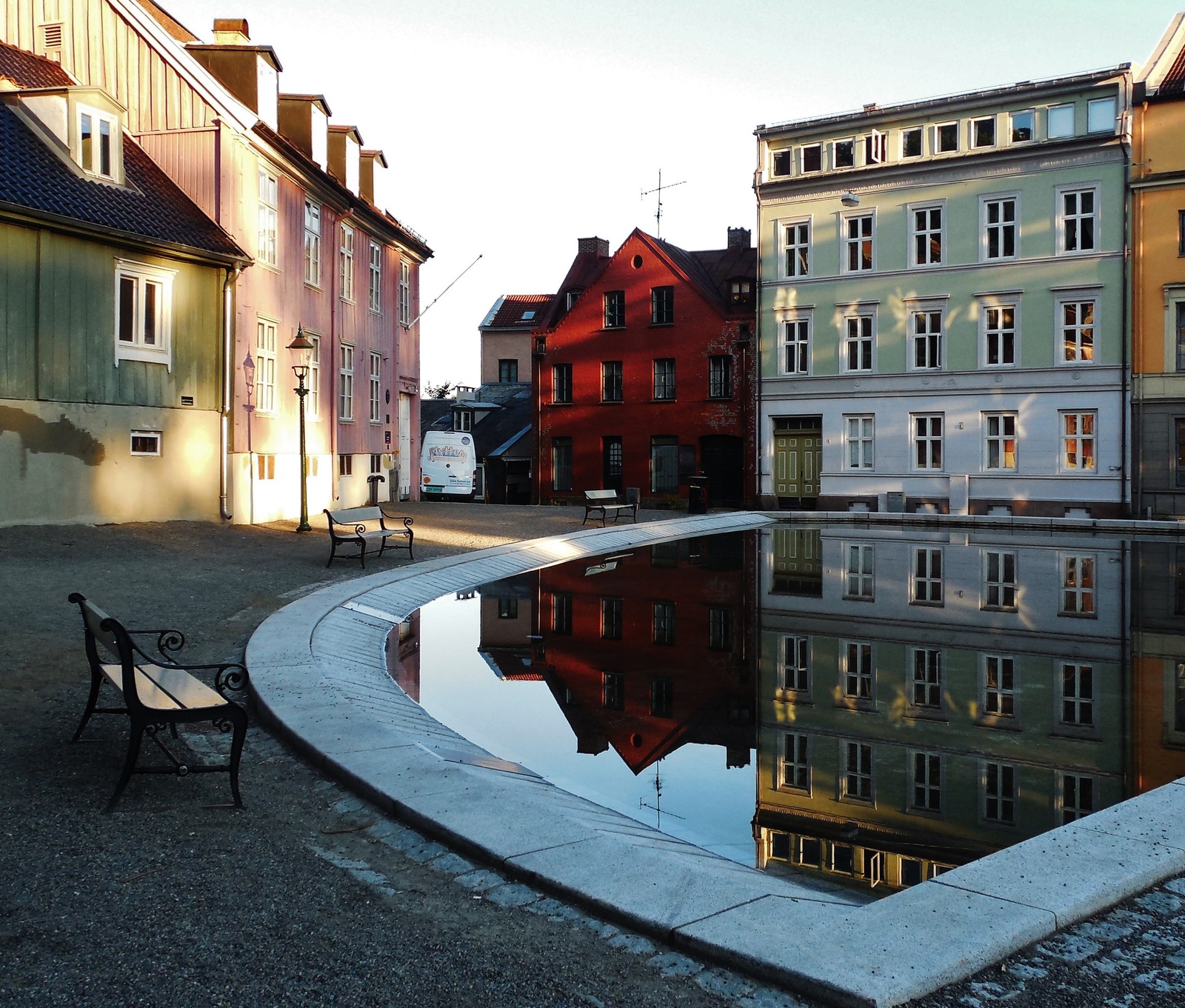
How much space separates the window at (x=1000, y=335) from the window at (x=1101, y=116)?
5.75 metres

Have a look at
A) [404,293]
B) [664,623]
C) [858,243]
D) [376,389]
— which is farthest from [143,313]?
[858,243]

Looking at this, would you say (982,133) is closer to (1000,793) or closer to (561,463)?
(561,463)

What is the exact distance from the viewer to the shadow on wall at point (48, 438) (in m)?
17.7

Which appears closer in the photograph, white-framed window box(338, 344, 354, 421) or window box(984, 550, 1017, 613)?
window box(984, 550, 1017, 613)

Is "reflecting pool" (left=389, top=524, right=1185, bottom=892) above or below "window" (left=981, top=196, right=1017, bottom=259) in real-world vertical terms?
below

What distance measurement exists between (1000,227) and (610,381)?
50.0 ft

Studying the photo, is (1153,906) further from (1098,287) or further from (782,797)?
(1098,287)

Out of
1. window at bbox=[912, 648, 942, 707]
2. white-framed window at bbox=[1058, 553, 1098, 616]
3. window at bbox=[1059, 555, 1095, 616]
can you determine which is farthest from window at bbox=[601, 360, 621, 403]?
window at bbox=[912, 648, 942, 707]

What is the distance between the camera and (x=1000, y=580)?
18.2m

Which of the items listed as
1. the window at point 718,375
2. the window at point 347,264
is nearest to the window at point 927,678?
the window at point 347,264

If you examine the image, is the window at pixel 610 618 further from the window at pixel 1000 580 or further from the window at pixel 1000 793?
the window at pixel 1000 793

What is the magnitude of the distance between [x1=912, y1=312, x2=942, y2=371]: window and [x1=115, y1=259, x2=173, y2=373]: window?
24.3 meters

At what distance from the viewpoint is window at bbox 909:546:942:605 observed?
16.0 metres

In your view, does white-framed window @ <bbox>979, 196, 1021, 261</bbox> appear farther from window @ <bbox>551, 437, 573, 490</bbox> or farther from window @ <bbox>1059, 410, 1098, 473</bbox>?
window @ <bbox>551, 437, 573, 490</bbox>
